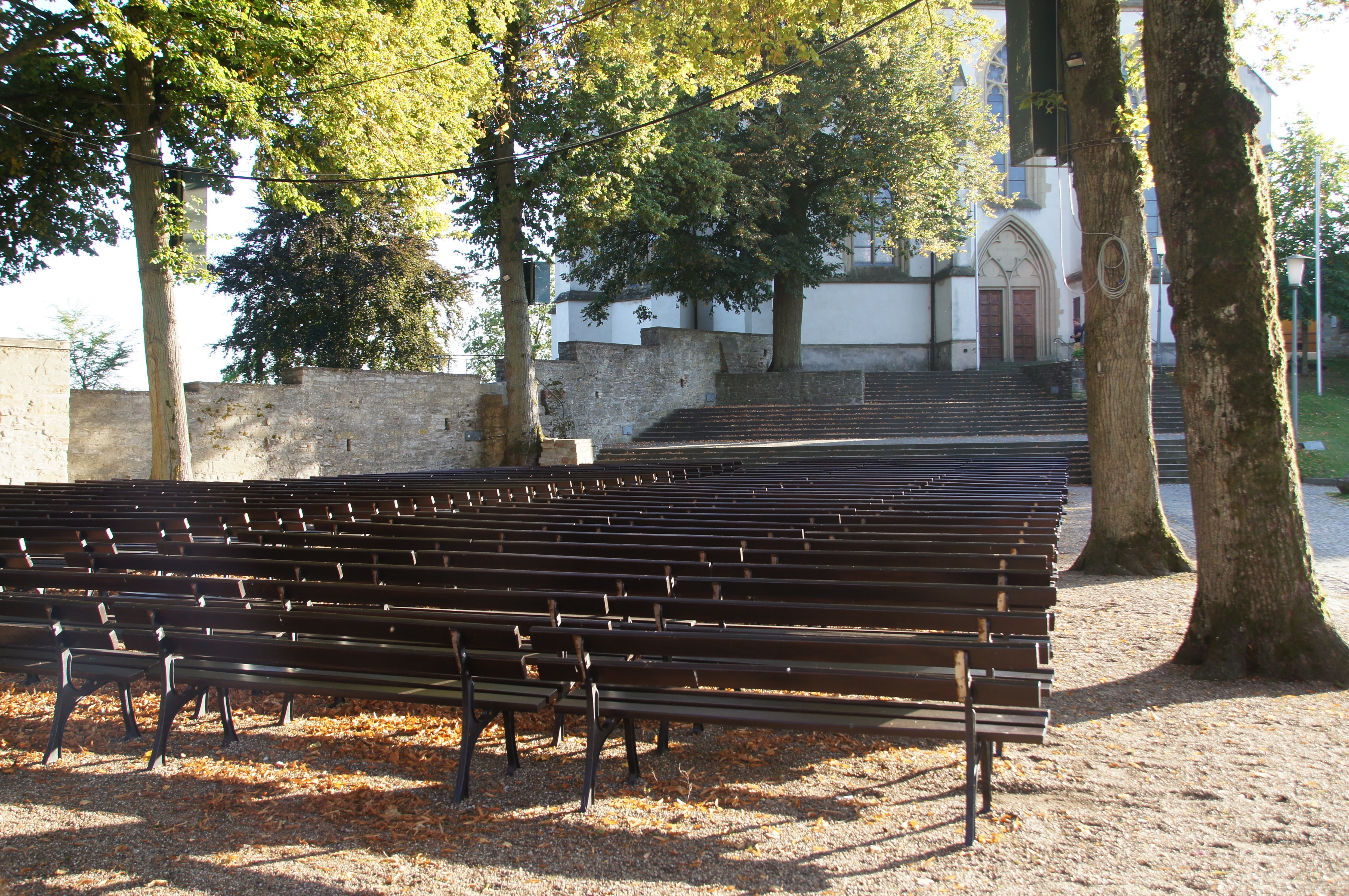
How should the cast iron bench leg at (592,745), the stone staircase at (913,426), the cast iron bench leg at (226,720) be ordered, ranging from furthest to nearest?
1. the stone staircase at (913,426)
2. the cast iron bench leg at (226,720)
3. the cast iron bench leg at (592,745)

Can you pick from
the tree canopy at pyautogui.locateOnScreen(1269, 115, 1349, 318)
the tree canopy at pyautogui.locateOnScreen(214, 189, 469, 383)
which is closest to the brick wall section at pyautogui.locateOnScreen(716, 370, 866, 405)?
the tree canopy at pyautogui.locateOnScreen(214, 189, 469, 383)

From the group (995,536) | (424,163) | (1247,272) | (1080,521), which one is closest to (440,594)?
(995,536)

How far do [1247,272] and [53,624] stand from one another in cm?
623

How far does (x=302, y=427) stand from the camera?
1842cm

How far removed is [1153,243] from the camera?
1323 inches

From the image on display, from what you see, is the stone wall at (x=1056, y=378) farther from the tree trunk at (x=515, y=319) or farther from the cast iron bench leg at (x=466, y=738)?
the cast iron bench leg at (x=466, y=738)

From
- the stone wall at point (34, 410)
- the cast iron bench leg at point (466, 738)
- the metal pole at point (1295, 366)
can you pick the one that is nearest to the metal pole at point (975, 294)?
the metal pole at point (1295, 366)

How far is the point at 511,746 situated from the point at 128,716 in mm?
1915

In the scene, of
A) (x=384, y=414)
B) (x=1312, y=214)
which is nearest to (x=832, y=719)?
(x=384, y=414)

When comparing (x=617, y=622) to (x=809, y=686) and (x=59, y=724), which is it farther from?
(x=59, y=724)

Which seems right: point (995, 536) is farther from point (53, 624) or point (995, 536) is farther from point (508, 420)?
point (508, 420)

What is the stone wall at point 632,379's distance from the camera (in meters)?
23.8

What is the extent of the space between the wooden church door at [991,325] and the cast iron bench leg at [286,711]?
32142mm

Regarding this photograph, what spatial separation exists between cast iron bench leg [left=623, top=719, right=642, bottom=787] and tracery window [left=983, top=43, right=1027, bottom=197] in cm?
3211
